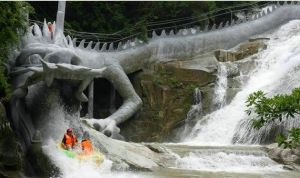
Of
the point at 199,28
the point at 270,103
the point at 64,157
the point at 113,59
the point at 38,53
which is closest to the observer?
the point at 270,103

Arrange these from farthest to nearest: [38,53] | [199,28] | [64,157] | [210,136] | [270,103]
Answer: [199,28] → [210,136] → [38,53] → [64,157] → [270,103]

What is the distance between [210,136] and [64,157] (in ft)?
26.9

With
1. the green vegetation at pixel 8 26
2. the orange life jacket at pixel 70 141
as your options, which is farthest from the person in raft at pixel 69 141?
the green vegetation at pixel 8 26

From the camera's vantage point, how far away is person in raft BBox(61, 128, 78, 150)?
36.2 feet

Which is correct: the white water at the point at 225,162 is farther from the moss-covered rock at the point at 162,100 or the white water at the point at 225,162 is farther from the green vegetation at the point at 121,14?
the green vegetation at the point at 121,14

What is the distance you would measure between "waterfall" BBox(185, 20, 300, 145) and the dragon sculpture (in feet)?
6.95

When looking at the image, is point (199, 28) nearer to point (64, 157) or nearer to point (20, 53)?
point (20, 53)

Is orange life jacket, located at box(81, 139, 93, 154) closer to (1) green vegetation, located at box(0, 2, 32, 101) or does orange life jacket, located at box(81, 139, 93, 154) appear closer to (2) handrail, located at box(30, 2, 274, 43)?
(1) green vegetation, located at box(0, 2, 32, 101)


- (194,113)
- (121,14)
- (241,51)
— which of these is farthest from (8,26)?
(121,14)

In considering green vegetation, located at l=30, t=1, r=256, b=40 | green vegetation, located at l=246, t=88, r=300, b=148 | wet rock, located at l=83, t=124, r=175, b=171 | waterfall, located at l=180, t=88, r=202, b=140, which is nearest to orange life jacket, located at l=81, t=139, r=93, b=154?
wet rock, located at l=83, t=124, r=175, b=171

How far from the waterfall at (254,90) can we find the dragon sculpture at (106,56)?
212 cm

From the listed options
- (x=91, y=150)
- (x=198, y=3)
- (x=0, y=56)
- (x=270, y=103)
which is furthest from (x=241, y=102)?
(x=270, y=103)

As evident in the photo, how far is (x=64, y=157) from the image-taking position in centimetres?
1070

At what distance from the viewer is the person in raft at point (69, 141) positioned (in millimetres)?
11024
